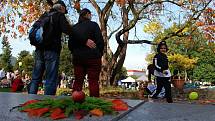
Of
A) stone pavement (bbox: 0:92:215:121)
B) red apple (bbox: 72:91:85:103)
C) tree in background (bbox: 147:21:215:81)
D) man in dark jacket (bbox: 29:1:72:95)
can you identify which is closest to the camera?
stone pavement (bbox: 0:92:215:121)

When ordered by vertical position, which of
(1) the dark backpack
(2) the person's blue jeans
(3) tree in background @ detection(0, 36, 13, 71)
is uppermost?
(3) tree in background @ detection(0, 36, 13, 71)

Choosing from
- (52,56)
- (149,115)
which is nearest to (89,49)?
(52,56)

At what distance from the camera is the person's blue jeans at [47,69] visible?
6312 millimetres

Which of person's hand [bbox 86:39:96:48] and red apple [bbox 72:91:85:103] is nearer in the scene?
red apple [bbox 72:91:85:103]

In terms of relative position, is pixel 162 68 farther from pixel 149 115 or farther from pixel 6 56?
pixel 6 56

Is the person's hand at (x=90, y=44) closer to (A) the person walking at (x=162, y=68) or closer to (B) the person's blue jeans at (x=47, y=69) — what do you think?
(B) the person's blue jeans at (x=47, y=69)

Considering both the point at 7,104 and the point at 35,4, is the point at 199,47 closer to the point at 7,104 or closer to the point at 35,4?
the point at 35,4

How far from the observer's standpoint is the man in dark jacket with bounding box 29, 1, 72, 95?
626 centimetres

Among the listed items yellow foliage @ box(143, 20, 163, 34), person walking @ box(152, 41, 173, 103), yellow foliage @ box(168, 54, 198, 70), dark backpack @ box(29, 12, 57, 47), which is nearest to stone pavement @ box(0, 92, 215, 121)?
dark backpack @ box(29, 12, 57, 47)

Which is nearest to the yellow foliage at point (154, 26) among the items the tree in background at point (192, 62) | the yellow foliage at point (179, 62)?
the tree in background at point (192, 62)

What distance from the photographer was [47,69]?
6.46m

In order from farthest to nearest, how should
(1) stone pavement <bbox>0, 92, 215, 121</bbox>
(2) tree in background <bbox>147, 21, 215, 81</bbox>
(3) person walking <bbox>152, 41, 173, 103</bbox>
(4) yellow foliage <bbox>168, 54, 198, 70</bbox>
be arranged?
(2) tree in background <bbox>147, 21, 215, 81</bbox>, (4) yellow foliage <bbox>168, 54, 198, 70</bbox>, (3) person walking <bbox>152, 41, 173, 103</bbox>, (1) stone pavement <bbox>0, 92, 215, 121</bbox>

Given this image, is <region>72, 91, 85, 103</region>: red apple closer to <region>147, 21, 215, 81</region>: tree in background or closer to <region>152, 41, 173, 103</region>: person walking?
<region>152, 41, 173, 103</region>: person walking

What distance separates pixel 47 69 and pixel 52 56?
210 millimetres
